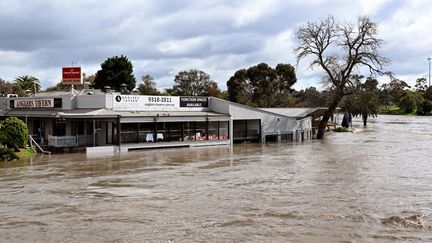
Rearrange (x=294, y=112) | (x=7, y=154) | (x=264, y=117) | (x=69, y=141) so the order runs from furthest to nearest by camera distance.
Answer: (x=294, y=112)
(x=264, y=117)
(x=69, y=141)
(x=7, y=154)

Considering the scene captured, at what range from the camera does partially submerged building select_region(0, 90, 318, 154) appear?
35156mm

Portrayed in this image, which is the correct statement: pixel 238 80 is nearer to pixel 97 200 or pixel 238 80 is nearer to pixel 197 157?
pixel 197 157

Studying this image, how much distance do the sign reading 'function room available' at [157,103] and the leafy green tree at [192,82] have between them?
50151 mm

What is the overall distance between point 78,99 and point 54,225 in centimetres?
2503

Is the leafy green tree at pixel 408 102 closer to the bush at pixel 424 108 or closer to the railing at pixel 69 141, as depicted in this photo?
the bush at pixel 424 108

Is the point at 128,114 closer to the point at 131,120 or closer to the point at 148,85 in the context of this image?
the point at 131,120

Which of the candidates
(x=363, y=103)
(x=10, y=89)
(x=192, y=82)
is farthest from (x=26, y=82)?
(x=363, y=103)

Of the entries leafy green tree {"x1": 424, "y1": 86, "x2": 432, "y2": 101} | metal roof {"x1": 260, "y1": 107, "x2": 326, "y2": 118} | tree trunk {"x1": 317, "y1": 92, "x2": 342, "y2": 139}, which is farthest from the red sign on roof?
leafy green tree {"x1": 424, "y1": 86, "x2": 432, "y2": 101}

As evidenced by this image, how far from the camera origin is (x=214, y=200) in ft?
55.7

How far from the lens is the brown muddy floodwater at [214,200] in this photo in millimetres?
12703

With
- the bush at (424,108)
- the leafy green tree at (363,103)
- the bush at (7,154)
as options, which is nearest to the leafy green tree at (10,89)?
the bush at (7,154)

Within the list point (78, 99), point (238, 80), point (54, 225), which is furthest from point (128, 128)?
point (238, 80)

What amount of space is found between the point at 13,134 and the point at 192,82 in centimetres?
6556

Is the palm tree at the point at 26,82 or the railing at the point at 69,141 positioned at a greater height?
the palm tree at the point at 26,82
